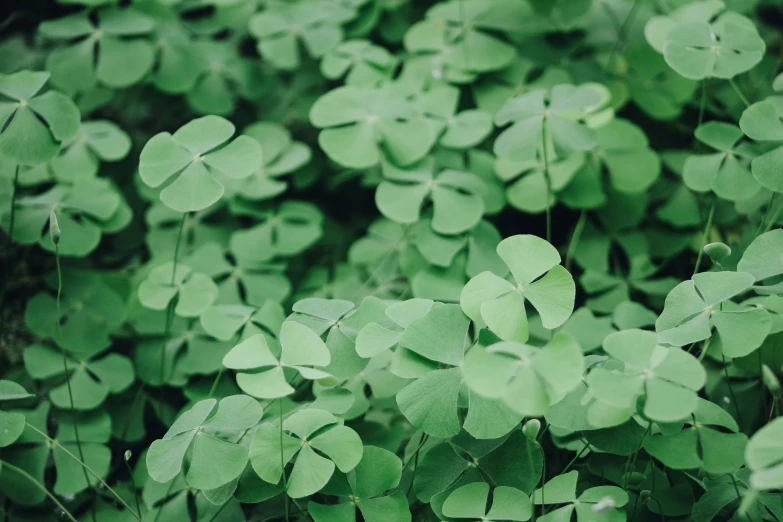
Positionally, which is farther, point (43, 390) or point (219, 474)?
point (43, 390)

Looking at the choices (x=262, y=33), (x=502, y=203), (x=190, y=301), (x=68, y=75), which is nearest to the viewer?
(x=190, y=301)

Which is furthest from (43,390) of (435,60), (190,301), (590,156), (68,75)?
(590,156)

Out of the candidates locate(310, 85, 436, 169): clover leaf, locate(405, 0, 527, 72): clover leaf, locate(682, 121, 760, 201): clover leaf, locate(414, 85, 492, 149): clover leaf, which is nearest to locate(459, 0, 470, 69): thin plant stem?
locate(405, 0, 527, 72): clover leaf

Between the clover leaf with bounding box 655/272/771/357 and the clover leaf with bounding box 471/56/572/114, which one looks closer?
the clover leaf with bounding box 655/272/771/357

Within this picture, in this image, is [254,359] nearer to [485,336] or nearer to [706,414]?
[485,336]

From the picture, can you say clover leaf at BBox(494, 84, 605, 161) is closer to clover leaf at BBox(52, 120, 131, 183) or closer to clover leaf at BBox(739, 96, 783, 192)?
clover leaf at BBox(739, 96, 783, 192)

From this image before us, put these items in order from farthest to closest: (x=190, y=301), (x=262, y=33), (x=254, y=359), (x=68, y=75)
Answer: (x=262, y=33), (x=68, y=75), (x=190, y=301), (x=254, y=359)

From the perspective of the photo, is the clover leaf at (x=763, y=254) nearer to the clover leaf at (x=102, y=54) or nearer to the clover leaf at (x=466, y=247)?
the clover leaf at (x=466, y=247)
